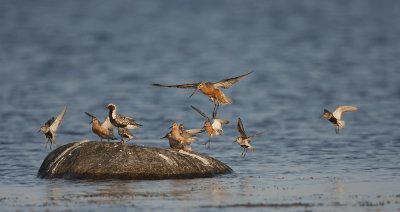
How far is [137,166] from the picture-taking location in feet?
65.5

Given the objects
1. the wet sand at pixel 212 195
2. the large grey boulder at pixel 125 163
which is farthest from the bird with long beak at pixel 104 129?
the wet sand at pixel 212 195

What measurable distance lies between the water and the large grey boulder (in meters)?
0.40

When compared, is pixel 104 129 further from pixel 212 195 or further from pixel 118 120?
pixel 212 195

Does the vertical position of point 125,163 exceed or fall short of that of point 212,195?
it exceeds it

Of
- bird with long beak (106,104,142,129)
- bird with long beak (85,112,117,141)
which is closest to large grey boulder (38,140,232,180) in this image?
bird with long beak (85,112,117,141)

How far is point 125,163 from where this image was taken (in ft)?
65.6

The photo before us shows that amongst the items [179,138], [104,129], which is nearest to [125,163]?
[104,129]

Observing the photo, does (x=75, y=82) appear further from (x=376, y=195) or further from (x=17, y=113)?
(x=376, y=195)

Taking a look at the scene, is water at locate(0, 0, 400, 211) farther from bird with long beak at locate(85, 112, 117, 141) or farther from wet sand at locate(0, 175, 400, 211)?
bird with long beak at locate(85, 112, 117, 141)

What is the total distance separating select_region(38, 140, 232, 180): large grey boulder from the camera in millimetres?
19922

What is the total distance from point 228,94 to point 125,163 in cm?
1820

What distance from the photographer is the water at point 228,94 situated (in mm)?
18359

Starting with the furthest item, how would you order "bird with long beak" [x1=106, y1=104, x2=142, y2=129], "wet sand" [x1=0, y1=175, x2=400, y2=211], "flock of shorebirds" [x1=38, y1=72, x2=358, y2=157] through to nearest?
"flock of shorebirds" [x1=38, y1=72, x2=358, y2=157], "bird with long beak" [x1=106, y1=104, x2=142, y2=129], "wet sand" [x1=0, y1=175, x2=400, y2=211]

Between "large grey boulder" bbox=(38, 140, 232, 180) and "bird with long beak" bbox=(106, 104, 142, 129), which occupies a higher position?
"bird with long beak" bbox=(106, 104, 142, 129)
